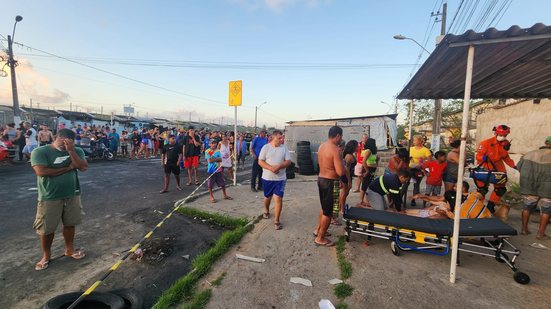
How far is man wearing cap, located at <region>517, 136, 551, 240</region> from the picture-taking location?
4.58m

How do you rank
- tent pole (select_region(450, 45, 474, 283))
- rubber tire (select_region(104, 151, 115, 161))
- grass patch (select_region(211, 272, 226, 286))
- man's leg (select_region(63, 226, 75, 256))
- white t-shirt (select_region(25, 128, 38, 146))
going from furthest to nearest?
rubber tire (select_region(104, 151, 115, 161)), white t-shirt (select_region(25, 128, 38, 146)), man's leg (select_region(63, 226, 75, 256)), grass patch (select_region(211, 272, 226, 286)), tent pole (select_region(450, 45, 474, 283))

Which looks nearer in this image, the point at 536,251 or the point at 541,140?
the point at 536,251

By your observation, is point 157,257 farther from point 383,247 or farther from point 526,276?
point 526,276

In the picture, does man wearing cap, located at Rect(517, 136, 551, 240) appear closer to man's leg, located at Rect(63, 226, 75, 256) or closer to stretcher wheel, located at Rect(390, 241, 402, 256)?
stretcher wheel, located at Rect(390, 241, 402, 256)

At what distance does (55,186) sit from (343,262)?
13.1 ft

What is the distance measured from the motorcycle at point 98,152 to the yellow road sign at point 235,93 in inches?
409

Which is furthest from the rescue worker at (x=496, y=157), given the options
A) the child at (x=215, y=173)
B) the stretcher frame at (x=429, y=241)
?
the child at (x=215, y=173)

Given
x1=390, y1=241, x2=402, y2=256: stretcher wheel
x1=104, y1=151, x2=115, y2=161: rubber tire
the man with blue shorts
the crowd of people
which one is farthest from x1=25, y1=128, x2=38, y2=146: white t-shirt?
x1=390, y1=241, x2=402, y2=256: stretcher wheel

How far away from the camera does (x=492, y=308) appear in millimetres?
2762

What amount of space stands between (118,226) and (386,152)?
9.46 meters

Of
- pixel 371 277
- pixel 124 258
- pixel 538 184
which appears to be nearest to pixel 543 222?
pixel 538 184

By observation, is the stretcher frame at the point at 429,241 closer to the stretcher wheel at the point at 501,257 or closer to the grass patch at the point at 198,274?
the stretcher wheel at the point at 501,257

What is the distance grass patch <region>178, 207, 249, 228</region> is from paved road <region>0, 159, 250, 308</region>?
0.22 meters

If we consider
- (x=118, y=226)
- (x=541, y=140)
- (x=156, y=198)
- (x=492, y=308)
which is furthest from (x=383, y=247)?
(x=541, y=140)
